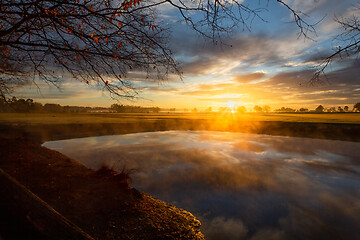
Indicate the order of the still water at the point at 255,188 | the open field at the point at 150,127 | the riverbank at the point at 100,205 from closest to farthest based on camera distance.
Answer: the riverbank at the point at 100,205 < the still water at the point at 255,188 < the open field at the point at 150,127

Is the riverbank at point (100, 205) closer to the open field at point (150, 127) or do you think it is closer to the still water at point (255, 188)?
the still water at point (255, 188)

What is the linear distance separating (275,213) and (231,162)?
7.93 m

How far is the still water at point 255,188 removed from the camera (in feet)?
22.6

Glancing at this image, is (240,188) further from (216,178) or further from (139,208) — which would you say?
(139,208)

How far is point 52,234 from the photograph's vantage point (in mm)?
1435

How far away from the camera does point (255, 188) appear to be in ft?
33.9

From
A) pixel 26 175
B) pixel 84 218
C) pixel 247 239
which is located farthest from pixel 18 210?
pixel 247 239

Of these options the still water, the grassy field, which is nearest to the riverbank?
the still water

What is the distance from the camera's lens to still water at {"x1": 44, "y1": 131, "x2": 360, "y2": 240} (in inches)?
271

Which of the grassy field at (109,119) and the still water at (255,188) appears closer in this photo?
the still water at (255,188)

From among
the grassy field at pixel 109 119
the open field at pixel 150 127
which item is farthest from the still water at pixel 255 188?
the grassy field at pixel 109 119

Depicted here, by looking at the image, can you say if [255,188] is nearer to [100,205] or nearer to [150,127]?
[100,205]

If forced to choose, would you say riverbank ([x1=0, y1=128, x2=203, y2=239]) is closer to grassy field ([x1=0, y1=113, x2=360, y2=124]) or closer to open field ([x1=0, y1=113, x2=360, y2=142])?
open field ([x1=0, y1=113, x2=360, y2=142])

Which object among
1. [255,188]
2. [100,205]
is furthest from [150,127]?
[100,205]
